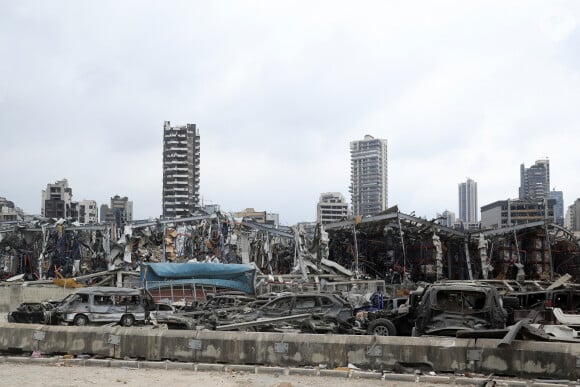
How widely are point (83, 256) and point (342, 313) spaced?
2642 centimetres

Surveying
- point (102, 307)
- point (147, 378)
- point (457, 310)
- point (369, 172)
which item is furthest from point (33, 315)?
point (369, 172)

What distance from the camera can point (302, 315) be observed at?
15.7m

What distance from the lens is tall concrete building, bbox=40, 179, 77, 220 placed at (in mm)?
88725

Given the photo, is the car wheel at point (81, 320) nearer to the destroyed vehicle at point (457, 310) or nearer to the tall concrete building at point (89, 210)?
the destroyed vehicle at point (457, 310)

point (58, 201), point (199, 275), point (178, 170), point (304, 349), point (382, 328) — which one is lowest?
point (382, 328)

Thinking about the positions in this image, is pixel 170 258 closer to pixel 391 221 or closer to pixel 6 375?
pixel 391 221

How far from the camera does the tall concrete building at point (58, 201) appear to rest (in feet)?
291

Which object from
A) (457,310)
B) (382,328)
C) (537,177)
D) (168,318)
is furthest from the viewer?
(537,177)

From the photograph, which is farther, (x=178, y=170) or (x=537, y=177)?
(x=537, y=177)

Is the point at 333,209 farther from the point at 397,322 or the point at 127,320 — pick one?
the point at 397,322

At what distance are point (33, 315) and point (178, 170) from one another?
127 m

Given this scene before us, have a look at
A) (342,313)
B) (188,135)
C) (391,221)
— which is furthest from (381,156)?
(342,313)

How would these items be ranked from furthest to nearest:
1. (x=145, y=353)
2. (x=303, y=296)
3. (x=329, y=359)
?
(x=303, y=296) → (x=145, y=353) → (x=329, y=359)

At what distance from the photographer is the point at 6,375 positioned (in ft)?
34.6
